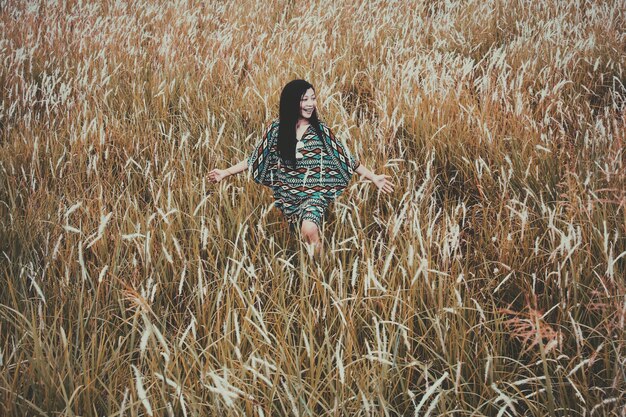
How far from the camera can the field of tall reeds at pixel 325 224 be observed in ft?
4.28

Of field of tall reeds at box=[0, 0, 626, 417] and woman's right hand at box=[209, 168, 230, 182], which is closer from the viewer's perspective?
field of tall reeds at box=[0, 0, 626, 417]

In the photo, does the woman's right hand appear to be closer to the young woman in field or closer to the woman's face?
the young woman in field

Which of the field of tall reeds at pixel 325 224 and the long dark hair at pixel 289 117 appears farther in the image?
the long dark hair at pixel 289 117

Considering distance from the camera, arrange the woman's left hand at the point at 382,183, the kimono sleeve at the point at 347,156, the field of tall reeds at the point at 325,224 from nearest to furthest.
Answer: the field of tall reeds at the point at 325,224 < the woman's left hand at the point at 382,183 < the kimono sleeve at the point at 347,156

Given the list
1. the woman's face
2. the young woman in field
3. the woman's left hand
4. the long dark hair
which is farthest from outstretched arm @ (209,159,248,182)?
the woman's left hand

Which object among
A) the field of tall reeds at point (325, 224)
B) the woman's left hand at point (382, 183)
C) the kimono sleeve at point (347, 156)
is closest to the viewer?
the field of tall reeds at point (325, 224)

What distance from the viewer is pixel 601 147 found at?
2.28 m

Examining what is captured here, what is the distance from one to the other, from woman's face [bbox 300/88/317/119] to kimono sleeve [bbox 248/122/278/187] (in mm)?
188

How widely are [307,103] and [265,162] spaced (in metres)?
0.36

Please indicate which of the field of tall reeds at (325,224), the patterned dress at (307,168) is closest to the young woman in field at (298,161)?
the patterned dress at (307,168)

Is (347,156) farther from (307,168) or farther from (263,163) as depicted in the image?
(263,163)

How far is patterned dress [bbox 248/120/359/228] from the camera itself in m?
2.36

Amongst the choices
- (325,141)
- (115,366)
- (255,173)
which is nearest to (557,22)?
(325,141)

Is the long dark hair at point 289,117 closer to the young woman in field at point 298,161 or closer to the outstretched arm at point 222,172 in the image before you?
the young woman in field at point 298,161
